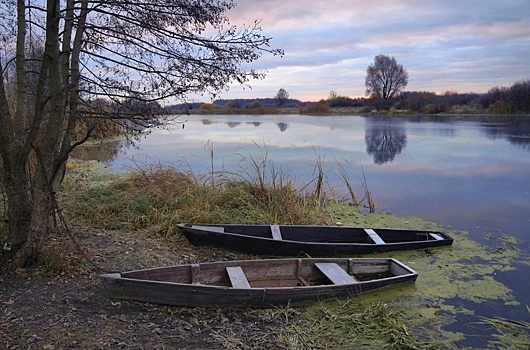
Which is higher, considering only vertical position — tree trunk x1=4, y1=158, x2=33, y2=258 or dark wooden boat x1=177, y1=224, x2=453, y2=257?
tree trunk x1=4, y1=158, x2=33, y2=258

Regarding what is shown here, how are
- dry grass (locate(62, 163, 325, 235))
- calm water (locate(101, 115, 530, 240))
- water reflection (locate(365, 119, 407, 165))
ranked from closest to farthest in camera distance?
dry grass (locate(62, 163, 325, 235))
calm water (locate(101, 115, 530, 240))
water reflection (locate(365, 119, 407, 165))

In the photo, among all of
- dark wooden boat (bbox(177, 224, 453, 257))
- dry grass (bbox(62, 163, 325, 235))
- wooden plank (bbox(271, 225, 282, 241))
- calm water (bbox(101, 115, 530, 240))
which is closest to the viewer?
dark wooden boat (bbox(177, 224, 453, 257))

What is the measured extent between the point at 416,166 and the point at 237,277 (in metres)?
9.42

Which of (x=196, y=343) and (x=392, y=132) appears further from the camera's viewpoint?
(x=392, y=132)

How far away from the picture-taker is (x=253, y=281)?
14.7ft

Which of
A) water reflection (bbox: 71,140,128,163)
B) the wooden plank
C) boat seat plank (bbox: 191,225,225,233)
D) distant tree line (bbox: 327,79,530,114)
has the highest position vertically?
distant tree line (bbox: 327,79,530,114)

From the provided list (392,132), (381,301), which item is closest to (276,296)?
(381,301)

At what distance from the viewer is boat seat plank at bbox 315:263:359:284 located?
14.1 feet

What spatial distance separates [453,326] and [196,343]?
2279 millimetres

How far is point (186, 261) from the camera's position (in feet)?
16.4

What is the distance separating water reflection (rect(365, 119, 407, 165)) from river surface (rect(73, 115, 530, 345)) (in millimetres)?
34

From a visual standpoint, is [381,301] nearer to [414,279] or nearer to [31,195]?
[414,279]

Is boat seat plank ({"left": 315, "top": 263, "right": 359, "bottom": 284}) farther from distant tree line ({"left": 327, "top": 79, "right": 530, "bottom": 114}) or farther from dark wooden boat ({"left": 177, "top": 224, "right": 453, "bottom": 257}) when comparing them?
distant tree line ({"left": 327, "top": 79, "right": 530, "bottom": 114})

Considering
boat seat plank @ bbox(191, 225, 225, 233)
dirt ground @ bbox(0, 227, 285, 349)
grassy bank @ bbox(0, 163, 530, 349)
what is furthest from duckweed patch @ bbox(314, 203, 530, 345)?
boat seat plank @ bbox(191, 225, 225, 233)
